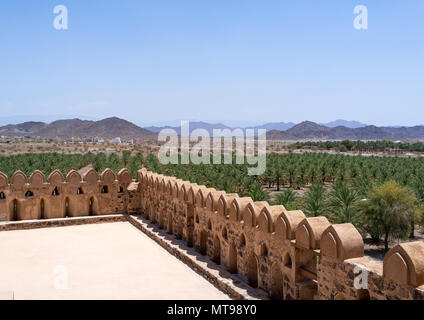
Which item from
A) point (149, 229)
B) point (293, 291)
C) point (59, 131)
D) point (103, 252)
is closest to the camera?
point (293, 291)

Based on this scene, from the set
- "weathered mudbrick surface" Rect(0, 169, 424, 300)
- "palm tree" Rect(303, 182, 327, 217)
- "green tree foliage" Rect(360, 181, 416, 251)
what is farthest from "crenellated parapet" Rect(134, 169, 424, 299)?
"green tree foliage" Rect(360, 181, 416, 251)

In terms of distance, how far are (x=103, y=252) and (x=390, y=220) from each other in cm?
1327

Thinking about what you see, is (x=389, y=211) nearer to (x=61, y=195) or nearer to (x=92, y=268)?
(x=92, y=268)

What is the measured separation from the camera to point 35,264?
11.3 meters

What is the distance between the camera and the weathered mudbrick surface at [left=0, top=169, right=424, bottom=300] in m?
5.54

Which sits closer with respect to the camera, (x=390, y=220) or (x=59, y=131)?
(x=390, y=220)

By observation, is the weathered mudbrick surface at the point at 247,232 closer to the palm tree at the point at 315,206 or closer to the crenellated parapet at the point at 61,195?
the crenellated parapet at the point at 61,195

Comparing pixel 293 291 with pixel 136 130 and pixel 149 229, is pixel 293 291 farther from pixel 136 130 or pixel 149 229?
pixel 136 130

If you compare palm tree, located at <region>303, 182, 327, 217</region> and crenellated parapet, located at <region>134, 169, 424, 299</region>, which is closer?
crenellated parapet, located at <region>134, 169, 424, 299</region>

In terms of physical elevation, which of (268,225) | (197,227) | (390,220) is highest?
(268,225)

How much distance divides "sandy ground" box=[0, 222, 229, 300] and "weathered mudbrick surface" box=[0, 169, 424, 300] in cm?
108

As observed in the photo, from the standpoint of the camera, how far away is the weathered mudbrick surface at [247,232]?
554 centimetres

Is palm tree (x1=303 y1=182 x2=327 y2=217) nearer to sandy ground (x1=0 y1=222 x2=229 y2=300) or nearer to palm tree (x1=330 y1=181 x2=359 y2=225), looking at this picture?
palm tree (x1=330 y1=181 x2=359 y2=225)
